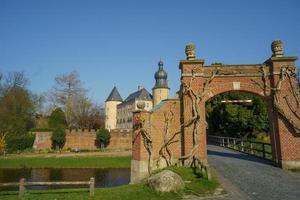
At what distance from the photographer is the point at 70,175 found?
22.9 metres

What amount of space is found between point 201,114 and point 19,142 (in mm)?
30592

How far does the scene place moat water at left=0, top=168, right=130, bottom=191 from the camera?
67.9ft

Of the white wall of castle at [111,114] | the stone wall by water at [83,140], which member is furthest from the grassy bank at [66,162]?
the white wall of castle at [111,114]

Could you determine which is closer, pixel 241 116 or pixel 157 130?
pixel 157 130

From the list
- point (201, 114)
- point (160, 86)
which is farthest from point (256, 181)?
point (160, 86)

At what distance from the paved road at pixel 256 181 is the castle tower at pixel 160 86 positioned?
46.4 metres

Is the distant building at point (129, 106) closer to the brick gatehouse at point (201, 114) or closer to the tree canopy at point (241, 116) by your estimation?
the tree canopy at point (241, 116)

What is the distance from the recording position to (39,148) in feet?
121

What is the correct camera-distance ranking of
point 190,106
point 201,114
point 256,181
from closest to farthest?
point 256,181, point 201,114, point 190,106

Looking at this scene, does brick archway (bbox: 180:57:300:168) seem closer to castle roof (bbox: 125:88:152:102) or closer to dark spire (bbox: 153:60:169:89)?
dark spire (bbox: 153:60:169:89)

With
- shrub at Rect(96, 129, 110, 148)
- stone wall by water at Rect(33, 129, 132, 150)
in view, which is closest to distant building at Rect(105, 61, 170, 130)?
stone wall by water at Rect(33, 129, 132, 150)

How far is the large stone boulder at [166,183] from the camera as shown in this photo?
27.7 ft

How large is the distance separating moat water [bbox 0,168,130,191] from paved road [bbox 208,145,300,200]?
10178 mm

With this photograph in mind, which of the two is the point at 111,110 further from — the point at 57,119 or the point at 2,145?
the point at 2,145
